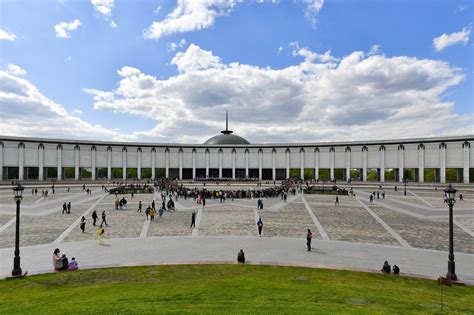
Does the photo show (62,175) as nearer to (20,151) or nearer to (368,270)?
(20,151)

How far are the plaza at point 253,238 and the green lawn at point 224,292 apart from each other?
1.47m

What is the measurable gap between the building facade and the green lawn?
74848 mm

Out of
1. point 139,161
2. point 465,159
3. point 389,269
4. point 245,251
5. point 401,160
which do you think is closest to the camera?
point 389,269

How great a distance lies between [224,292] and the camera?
9.23 meters

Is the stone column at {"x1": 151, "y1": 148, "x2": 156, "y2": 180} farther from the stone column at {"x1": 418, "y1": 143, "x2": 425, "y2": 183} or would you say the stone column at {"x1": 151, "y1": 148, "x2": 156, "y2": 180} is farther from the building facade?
the stone column at {"x1": 418, "y1": 143, "x2": 425, "y2": 183}

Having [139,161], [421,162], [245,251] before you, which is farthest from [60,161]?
[421,162]

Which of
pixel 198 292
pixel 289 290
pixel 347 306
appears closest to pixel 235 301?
pixel 198 292

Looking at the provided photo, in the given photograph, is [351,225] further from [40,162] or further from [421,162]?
[40,162]

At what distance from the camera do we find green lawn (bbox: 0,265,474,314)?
24.8 feet

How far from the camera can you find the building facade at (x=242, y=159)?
73812 mm

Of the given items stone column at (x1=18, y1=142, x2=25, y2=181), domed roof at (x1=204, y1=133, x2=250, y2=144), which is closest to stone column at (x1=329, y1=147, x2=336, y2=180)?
domed roof at (x1=204, y1=133, x2=250, y2=144)

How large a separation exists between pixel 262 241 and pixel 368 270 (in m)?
6.87

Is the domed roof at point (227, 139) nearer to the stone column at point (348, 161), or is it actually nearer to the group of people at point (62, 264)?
the stone column at point (348, 161)

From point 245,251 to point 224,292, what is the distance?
6.93 metres
